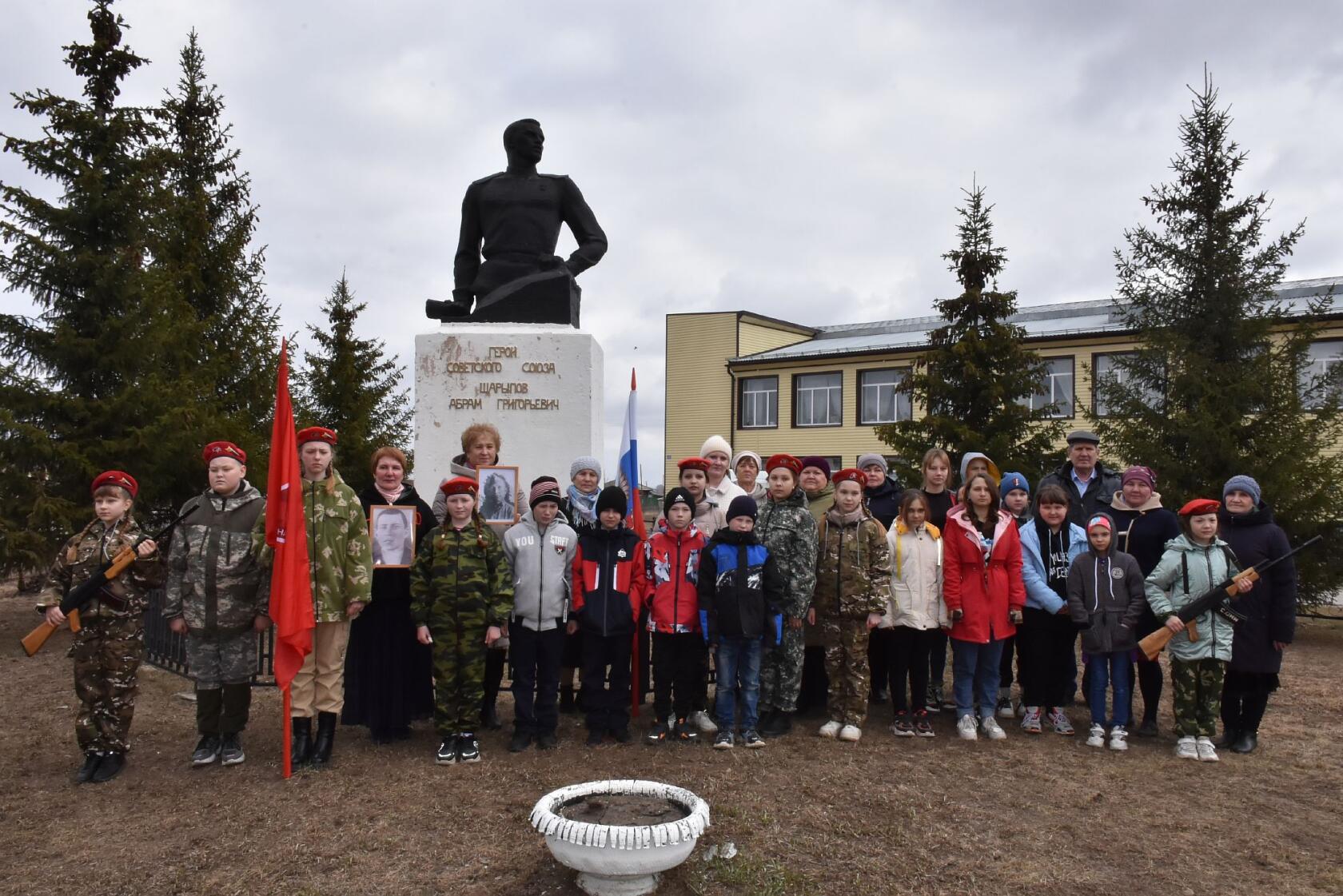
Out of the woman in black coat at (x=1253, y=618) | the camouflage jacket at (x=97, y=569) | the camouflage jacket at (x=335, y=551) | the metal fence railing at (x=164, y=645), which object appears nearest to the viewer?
the camouflage jacket at (x=97, y=569)

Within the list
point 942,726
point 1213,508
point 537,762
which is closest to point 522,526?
point 537,762

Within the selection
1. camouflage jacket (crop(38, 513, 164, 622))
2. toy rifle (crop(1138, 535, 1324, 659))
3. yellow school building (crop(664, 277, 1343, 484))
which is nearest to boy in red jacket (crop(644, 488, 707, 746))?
toy rifle (crop(1138, 535, 1324, 659))

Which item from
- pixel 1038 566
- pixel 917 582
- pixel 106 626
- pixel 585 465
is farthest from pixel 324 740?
pixel 1038 566

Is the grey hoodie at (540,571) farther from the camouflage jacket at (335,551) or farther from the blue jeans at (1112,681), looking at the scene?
the blue jeans at (1112,681)

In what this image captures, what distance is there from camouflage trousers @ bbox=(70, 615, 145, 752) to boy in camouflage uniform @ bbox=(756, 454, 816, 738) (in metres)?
3.56

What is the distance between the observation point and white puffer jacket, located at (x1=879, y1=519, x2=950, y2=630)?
546 cm

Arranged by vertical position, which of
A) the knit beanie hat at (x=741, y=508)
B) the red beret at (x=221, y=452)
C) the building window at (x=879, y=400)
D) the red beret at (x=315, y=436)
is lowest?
the knit beanie hat at (x=741, y=508)

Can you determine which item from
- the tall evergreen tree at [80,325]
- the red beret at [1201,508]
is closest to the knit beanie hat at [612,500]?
the red beret at [1201,508]

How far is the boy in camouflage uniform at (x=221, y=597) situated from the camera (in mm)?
4598

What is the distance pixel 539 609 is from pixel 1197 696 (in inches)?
157

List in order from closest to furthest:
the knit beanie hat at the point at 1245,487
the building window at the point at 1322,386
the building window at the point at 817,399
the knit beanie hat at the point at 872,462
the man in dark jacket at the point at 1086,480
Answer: the knit beanie hat at the point at 1245,487
the man in dark jacket at the point at 1086,480
the knit beanie hat at the point at 872,462
the building window at the point at 1322,386
the building window at the point at 817,399

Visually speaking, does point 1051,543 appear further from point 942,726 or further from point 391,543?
point 391,543

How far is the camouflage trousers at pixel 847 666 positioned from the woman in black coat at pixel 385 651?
2.46 meters

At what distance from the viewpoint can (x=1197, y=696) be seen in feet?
17.3
